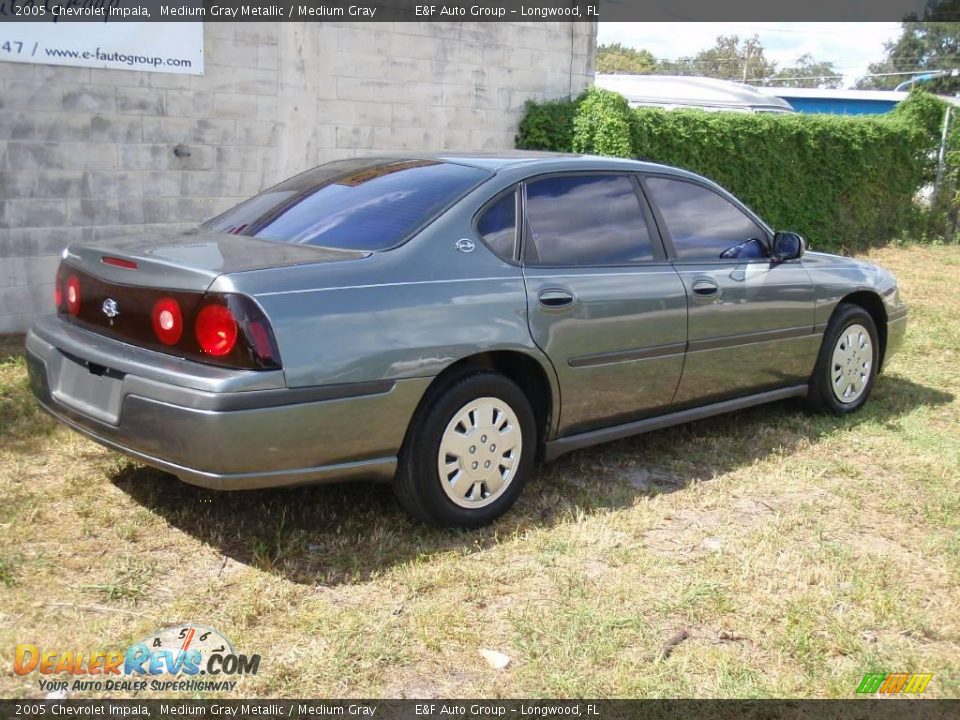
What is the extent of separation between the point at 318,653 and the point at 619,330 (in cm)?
207

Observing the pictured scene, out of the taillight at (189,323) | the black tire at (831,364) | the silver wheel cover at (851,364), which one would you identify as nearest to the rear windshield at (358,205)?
the taillight at (189,323)

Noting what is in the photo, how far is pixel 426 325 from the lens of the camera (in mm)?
3812

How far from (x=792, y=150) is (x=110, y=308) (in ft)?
37.1

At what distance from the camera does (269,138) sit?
27.6 feet

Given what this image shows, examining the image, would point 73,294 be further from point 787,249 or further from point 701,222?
point 787,249

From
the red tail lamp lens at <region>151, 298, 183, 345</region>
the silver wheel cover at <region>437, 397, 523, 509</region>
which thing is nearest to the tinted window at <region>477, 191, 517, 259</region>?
the silver wheel cover at <region>437, 397, 523, 509</region>

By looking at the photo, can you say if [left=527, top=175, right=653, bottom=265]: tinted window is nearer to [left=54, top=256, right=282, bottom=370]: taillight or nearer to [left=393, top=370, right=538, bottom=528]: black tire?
[left=393, top=370, right=538, bottom=528]: black tire

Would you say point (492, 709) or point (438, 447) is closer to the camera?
point (492, 709)

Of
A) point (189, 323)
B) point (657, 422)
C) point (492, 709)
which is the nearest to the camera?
point (492, 709)

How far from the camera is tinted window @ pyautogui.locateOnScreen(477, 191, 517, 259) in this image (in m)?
4.18

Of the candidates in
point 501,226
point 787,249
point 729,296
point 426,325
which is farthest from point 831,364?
point 426,325

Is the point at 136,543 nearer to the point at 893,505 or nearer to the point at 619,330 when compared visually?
the point at 619,330

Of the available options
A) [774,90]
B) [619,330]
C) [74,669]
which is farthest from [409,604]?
[774,90]

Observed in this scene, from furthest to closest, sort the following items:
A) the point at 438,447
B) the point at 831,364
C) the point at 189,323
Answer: the point at 831,364
the point at 438,447
the point at 189,323
